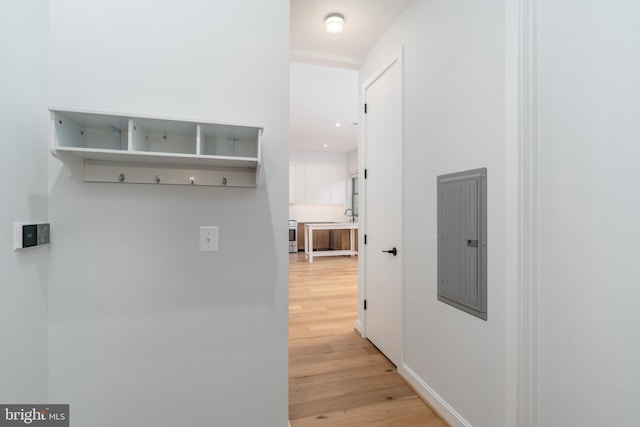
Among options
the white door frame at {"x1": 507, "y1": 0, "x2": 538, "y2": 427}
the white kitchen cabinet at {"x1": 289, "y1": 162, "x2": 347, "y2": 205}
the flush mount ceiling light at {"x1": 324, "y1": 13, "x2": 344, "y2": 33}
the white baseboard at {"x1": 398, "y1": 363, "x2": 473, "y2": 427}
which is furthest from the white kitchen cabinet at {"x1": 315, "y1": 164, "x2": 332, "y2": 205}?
the white door frame at {"x1": 507, "y1": 0, "x2": 538, "y2": 427}

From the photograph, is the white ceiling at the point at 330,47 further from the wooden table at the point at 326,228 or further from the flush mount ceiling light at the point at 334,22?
the wooden table at the point at 326,228

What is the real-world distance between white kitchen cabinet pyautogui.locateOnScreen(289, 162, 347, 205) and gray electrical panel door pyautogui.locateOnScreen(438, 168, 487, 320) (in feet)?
21.4

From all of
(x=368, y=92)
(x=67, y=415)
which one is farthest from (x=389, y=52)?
(x=67, y=415)

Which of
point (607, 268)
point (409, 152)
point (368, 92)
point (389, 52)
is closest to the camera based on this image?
point (607, 268)

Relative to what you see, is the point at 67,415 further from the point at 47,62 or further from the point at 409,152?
the point at 409,152

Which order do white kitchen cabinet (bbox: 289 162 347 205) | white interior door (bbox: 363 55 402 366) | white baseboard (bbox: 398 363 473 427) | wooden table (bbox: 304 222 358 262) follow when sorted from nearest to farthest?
white baseboard (bbox: 398 363 473 427) < white interior door (bbox: 363 55 402 366) < wooden table (bbox: 304 222 358 262) < white kitchen cabinet (bbox: 289 162 347 205)

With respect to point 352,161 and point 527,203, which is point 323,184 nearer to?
point 352,161

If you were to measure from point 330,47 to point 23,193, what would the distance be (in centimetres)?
252

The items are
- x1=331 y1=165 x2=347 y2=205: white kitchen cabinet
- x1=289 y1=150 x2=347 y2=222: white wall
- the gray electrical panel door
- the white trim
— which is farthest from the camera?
x1=331 y1=165 x2=347 y2=205: white kitchen cabinet

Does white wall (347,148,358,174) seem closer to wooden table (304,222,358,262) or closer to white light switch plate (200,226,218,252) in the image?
wooden table (304,222,358,262)

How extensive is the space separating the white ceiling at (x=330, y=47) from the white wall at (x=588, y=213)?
4.50ft

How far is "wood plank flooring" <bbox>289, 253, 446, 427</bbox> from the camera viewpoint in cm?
177

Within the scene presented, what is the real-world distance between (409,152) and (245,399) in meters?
1.88

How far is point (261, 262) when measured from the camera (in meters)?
1.47
